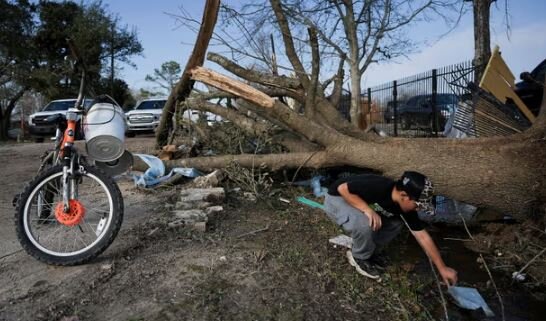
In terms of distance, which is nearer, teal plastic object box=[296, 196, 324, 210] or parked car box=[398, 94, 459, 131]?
teal plastic object box=[296, 196, 324, 210]

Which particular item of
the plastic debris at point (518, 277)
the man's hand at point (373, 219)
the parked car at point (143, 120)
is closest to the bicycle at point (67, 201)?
the man's hand at point (373, 219)

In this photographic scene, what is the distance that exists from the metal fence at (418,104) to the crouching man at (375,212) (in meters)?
5.78

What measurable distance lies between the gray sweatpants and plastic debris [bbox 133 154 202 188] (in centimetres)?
274

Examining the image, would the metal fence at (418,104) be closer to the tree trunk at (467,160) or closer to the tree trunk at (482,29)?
the tree trunk at (482,29)

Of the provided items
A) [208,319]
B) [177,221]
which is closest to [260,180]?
[177,221]

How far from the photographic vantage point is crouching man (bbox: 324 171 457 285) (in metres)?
2.97

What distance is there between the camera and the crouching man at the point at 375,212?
2.97 m

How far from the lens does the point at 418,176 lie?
2.94m

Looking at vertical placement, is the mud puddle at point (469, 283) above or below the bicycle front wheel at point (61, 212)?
below

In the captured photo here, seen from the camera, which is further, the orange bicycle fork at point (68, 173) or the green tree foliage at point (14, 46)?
the green tree foliage at point (14, 46)

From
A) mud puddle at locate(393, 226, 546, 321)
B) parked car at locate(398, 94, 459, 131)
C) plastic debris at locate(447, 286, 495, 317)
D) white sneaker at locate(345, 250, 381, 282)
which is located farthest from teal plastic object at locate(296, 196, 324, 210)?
parked car at locate(398, 94, 459, 131)

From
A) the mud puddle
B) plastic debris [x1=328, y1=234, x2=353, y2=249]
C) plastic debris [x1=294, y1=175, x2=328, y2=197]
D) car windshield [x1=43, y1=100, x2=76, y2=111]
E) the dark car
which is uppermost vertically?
car windshield [x1=43, y1=100, x2=76, y2=111]

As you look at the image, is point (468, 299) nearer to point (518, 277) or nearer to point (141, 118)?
point (518, 277)

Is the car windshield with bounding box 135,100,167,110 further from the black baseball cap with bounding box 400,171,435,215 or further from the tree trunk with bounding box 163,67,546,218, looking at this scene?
the black baseball cap with bounding box 400,171,435,215
